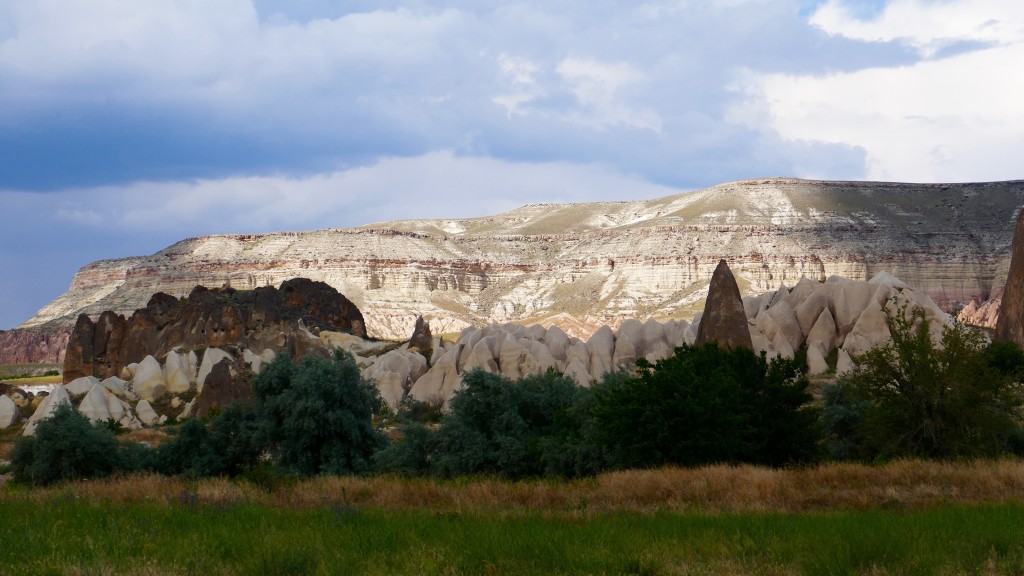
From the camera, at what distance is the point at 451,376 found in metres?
52.4

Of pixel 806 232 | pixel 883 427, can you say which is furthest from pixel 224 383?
pixel 806 232

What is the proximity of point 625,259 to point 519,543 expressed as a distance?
445 feet

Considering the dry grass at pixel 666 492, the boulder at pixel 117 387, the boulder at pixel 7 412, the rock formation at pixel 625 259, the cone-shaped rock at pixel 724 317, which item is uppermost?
the rock formation at pixel 625 259

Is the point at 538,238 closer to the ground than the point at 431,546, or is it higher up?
higher up

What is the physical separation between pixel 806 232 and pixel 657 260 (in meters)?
23.4

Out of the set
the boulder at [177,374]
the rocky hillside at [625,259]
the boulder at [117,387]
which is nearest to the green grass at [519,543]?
the boulder at [117,387]

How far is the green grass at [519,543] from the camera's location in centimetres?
938

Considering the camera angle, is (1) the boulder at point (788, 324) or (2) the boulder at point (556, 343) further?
(2) the boulder at point (556, 343)

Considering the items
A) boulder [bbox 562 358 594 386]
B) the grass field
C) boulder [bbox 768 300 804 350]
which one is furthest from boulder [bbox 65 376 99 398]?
the grass field

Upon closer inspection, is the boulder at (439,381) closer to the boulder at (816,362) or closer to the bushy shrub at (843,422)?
the boulder at (816,362)

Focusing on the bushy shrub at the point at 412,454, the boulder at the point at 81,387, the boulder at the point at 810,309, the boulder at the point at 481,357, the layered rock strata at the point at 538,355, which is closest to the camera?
the bushy shrub at the point at 412,454

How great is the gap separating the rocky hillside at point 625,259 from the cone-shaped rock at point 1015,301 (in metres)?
67.0

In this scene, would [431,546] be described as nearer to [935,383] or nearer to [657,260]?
[935,383]

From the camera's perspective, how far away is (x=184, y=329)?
75.8 metres
